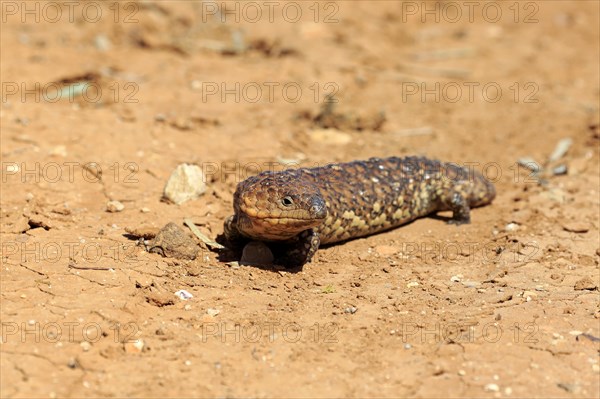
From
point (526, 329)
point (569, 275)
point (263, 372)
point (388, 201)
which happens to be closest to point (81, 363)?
point (263, 372)

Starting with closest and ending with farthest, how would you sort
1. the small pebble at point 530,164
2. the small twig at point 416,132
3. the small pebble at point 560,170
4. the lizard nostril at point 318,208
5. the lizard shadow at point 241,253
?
the lizard nostril at point 318,208 → the lizard shadow at point 241,253 → the small pebble at point 560,170 → the small pebble at point 530,164 → the small twig at point 416,132

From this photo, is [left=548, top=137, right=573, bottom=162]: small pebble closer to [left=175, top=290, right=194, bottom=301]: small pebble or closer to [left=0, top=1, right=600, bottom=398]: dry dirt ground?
[left=0, top=1, right=600, bottom=398]: dry dirt ground

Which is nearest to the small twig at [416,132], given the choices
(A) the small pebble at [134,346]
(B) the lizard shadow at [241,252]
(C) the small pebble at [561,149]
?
(C) the small pebble at [561,149]

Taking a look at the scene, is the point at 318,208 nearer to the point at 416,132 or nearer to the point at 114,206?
the point at 114,206

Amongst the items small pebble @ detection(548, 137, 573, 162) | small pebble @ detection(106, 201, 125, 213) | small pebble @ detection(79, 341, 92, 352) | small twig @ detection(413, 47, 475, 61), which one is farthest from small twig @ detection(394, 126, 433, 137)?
small pebble @ detection(79, 341, 92, 352)

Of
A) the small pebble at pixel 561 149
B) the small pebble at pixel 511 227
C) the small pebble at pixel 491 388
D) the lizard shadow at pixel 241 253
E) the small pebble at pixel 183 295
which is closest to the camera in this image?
the small pebble at pixel 491 388

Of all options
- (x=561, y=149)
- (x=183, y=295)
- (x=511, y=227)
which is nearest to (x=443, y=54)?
(x=561, y=149)

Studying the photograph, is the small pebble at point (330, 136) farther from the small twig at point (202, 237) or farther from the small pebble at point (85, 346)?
the small pebble at point (85, 346)

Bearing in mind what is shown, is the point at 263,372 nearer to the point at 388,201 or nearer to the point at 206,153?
the point at 388,201
